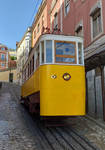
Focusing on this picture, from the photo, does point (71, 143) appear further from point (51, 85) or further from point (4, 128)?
point (4, 128)

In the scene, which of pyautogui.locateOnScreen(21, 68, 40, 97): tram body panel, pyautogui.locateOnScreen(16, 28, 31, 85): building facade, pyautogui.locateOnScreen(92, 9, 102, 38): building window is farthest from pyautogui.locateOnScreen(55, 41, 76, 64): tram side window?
pyautogui.locateOnScreen(16, 28, 31, 85): building facade

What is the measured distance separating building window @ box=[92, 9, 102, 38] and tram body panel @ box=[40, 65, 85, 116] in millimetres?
4955

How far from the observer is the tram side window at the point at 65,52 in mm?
6477

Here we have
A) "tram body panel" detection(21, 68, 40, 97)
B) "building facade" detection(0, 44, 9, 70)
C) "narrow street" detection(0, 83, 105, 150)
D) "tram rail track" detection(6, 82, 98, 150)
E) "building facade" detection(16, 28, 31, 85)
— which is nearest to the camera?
"tram rail track" detection(6, 82, 98, 150)

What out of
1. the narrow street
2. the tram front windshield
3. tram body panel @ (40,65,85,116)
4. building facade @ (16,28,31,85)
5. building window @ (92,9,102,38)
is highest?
building facade @ (16,28,31,85)

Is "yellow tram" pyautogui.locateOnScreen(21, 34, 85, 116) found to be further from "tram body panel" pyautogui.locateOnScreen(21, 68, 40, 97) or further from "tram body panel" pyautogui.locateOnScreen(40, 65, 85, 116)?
"tram body panel" pyautogui.locateOnScreen(21, 68, 40, 97)

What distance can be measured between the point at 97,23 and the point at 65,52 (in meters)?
4.95

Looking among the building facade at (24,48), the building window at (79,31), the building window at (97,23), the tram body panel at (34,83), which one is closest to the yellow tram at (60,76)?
the tram body panel at (34,83)

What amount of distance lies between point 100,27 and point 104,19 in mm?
662

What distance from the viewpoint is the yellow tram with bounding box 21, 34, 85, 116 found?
6004 mm

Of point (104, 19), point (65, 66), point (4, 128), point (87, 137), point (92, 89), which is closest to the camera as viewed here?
point (87, 137)

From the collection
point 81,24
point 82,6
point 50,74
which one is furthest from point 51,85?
point 82,6

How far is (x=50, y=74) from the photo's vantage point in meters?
6.18

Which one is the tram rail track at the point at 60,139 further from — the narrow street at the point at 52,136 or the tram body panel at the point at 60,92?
the tram body panel at the point at 60,92
